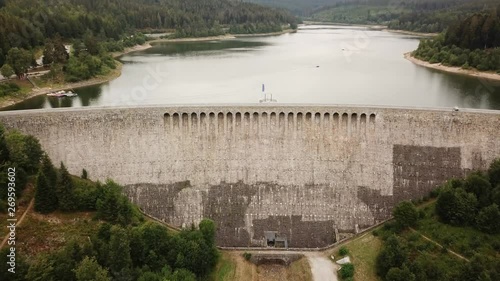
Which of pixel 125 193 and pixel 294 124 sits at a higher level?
pixel 294 124

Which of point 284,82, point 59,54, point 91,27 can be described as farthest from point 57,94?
point 91,27

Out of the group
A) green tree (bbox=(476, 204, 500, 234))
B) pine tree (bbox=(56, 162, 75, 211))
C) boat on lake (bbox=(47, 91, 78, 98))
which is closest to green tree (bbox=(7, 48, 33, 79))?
boat on lake (bbox=(47, 91, 78, 98))

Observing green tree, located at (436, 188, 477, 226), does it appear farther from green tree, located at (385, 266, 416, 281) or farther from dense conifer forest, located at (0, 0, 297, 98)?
dense conifer forest, located at (0, 0, 297, 98)

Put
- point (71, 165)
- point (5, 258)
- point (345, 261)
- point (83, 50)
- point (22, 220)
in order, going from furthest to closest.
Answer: point (83, 50), point (71, 165), point (345, 261), point (22, 220), point (5, 258)

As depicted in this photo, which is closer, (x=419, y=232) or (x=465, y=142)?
(x=419, y=232)

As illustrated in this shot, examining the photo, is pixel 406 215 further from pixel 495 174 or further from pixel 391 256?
pixel 495 174

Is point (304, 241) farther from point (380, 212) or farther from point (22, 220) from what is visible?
point (22, 220)

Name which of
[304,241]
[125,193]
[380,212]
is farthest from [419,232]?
[125,193]
